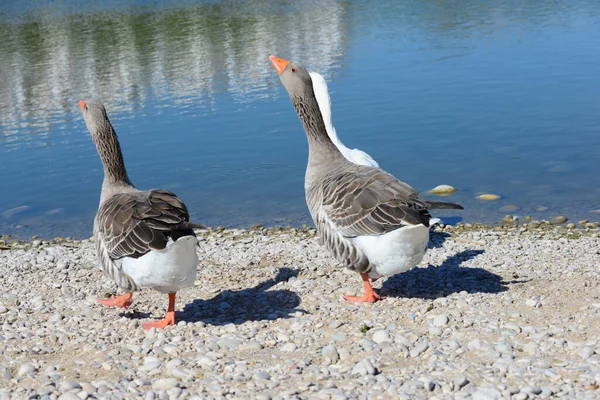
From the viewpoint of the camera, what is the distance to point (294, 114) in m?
16.8

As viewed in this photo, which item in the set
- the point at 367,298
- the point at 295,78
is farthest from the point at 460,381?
the point at 295,78

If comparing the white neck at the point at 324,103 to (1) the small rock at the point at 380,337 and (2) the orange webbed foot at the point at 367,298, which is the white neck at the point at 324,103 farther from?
(1) the small rock at the point at 380,337

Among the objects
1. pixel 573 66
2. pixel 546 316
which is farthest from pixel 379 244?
pixel 573 66

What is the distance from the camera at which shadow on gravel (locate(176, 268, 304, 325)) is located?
6.57 m

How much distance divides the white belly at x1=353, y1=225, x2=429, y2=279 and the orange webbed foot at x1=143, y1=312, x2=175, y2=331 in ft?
5.29

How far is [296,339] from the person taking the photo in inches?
231

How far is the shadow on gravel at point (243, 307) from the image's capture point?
6568mm

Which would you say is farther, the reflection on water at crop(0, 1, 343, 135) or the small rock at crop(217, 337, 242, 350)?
the reflection on water at crop(0, 1, 343, 135)

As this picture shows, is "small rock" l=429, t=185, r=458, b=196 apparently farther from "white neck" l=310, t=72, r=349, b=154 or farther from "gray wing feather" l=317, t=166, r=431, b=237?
"gray wing feather" l=317, t=166, r=431, b=237

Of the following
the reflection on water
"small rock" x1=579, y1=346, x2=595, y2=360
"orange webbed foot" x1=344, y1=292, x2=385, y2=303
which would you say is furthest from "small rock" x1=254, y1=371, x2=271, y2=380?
the reflection on water

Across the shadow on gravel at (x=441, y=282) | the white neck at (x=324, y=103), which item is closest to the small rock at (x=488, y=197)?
the white neck at (x=324, y=103)

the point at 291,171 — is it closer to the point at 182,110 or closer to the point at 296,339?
the point at 182,110

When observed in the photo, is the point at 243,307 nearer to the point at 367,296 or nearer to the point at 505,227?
the point at 367,296

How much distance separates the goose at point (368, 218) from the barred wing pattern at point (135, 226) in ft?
4.25
